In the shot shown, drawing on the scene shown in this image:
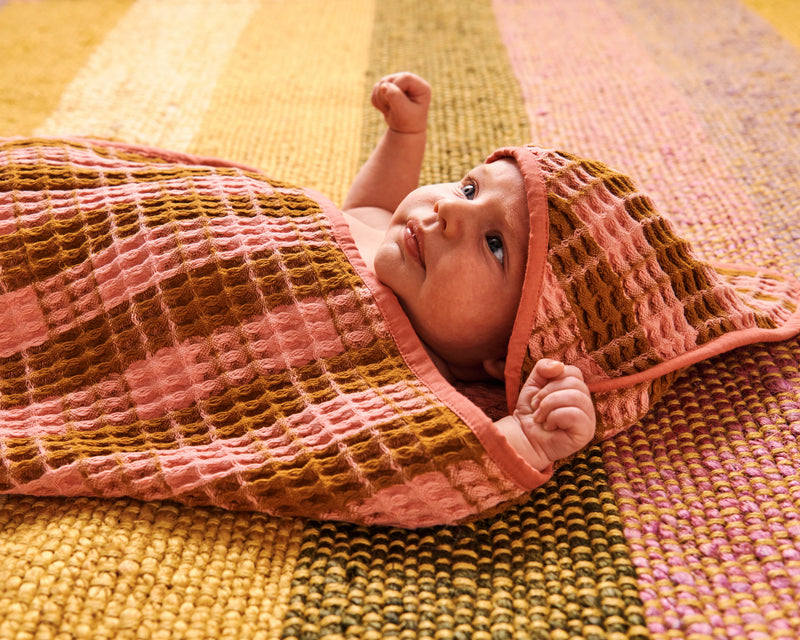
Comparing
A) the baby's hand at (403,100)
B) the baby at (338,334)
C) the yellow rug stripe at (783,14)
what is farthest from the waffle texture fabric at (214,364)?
the yellow rug stripe at (783,14)

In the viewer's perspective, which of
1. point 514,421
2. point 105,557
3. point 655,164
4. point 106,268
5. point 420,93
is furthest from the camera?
point 655,164

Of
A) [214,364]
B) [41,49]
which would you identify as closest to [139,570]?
[214,364]

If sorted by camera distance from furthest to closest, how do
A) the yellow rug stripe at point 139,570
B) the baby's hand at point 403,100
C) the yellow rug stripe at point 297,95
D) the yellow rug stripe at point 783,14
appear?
1. the yellow rug stripe at point 783,14
2. the yellow rug stripe at point 297,95
3. the baby's hand at point 403,100
4. the yellow rug stripe at point 139,570

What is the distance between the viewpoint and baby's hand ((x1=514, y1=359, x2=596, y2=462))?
→ 0.70 metres

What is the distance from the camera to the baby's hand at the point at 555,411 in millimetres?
699

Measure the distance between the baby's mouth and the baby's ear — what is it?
147mm

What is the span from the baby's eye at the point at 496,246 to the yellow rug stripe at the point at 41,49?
39.3 inches

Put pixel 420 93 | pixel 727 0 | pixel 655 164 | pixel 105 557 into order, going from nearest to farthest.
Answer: pixel 105 557 < pixel 420 93 < pixel 655 164 < pixel 727 0

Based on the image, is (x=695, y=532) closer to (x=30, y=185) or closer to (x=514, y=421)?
(x=514, y=421)

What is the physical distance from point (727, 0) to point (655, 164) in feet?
3.29

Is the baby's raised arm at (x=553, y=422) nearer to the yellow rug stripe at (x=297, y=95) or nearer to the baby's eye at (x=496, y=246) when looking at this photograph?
the baby's eye at (x=496, y=246)

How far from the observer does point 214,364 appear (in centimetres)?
80

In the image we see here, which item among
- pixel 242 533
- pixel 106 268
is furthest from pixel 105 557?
pixel 106 268

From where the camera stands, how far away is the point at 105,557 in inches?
24.8
